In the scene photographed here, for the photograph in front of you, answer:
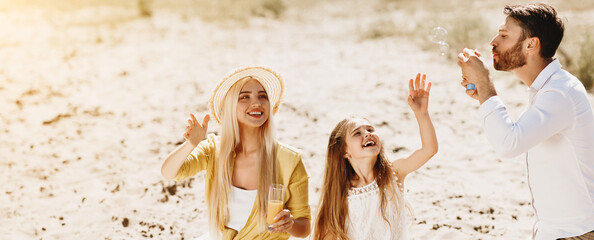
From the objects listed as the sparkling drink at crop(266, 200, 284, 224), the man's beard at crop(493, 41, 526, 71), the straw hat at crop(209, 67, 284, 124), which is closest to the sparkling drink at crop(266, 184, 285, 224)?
the sparkling drink at crop(266, 200, 284, 224)

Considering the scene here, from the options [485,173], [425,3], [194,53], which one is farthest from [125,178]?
[425,3]

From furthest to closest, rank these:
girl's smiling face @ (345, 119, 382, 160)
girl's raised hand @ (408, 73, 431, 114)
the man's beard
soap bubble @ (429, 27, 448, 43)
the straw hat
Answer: soap bubble @ (429, 27, 448, 43)
the straw hat
girl's smiling face @ (345, 119, 382, 160)
girl's raised hand @ (408, 73, 431, 114)
the man's beard

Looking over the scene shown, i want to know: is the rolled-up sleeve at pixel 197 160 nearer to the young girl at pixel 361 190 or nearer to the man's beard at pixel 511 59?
the young girl at pixel 361 190

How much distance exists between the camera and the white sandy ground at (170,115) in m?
5.12

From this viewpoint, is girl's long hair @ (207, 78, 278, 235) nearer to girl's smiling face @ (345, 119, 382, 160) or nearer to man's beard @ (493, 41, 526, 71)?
girl's smiling face @ (345, 119, 382, 160)

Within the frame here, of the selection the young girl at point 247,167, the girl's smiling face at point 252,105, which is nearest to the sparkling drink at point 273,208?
the young girl at point 247,167

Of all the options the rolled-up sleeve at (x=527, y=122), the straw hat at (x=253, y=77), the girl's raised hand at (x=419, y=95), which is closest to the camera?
the rolled-up sleeve at (x=527, y=122)

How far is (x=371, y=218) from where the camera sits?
350cm

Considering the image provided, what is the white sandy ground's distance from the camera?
5.12 metres

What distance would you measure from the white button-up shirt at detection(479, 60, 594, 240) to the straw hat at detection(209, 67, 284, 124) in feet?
4.70

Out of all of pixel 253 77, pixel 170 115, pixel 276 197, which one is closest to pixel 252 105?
pixel 253 77

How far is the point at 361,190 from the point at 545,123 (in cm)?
121

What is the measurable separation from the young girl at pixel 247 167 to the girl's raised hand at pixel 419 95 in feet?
2.53

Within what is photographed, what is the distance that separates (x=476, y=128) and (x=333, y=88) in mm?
2218
